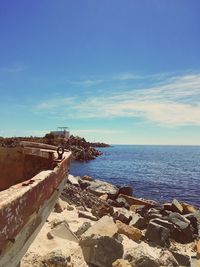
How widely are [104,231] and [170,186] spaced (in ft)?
→ 70.1

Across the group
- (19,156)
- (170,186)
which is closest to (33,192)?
(19,156)

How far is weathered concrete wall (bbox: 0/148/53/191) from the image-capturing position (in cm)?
648

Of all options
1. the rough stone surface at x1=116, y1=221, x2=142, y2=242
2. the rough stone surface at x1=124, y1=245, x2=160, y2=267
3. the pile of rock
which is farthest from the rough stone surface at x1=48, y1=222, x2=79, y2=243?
the rough stone surface at x1=116, y1=221, x2=142, y2=242

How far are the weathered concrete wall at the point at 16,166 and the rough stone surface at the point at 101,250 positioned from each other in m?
1.72

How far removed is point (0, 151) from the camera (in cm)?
655

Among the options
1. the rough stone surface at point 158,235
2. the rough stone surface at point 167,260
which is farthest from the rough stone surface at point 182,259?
the rough stone surface at point 158,235

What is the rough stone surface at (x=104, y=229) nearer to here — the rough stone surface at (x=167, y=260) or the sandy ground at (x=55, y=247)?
the sandy ground at (x=55, y=247)

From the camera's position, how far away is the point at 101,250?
608 centimetres

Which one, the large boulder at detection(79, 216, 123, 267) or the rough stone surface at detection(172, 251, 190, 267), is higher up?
the large boulder at detection(79, 216, 123, 267)

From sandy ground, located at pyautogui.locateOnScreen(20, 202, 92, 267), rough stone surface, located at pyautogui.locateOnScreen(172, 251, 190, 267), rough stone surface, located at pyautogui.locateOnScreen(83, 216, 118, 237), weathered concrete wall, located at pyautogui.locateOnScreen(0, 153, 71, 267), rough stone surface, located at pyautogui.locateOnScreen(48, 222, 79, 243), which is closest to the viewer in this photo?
weathered concrete wall, located at pyautogui.locateOnScreen(0, 153, 71, 267)

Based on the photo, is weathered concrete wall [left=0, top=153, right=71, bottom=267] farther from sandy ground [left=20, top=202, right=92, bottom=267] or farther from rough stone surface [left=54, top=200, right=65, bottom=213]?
rough stone surface [left=54, top=200, right=65, bottom=213]

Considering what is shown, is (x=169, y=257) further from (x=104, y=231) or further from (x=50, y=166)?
(x=50, y=166)

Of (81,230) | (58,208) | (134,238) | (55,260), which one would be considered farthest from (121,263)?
(58,208)

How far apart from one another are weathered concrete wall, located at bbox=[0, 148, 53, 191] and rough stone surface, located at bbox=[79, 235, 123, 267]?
1.72 m
